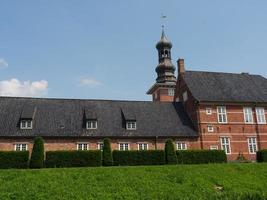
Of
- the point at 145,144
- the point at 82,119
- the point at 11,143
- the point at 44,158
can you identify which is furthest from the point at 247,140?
the point at 11,143

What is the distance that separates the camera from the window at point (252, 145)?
4062 centimetres

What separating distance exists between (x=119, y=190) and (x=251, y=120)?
26374 mm

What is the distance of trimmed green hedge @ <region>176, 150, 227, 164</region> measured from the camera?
31884 mm

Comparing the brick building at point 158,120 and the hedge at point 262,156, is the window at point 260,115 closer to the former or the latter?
the brick building at point 158,120

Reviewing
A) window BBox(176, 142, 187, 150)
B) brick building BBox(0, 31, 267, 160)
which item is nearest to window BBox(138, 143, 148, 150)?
brick building BBox(0, 31, 267, 160)

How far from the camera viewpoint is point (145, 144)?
125ft

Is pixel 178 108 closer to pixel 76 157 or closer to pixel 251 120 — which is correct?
pixel 251 120

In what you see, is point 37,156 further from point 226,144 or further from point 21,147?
point 226,144

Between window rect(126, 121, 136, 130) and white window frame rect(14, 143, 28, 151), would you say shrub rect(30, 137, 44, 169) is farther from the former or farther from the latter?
window rect(126, 121, 136, 130)

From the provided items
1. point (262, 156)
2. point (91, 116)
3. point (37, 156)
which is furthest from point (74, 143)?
point (262, 156)

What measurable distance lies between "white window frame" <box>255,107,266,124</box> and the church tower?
58.5ft

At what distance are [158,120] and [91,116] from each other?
837 cm

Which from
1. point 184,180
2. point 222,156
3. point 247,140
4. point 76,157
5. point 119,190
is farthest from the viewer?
point 247,140

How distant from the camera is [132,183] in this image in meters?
21.5
